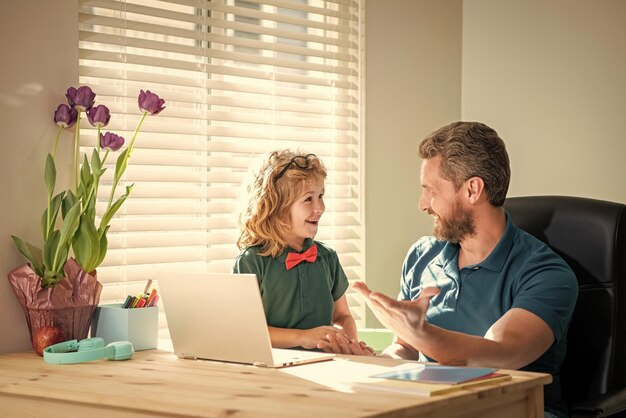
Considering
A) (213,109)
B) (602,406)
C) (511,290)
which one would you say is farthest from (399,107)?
(602,406)

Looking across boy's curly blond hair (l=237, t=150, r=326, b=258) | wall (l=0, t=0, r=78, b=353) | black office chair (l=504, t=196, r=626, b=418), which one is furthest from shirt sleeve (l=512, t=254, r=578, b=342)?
wall (l=0, t=0, r=78, b=353)

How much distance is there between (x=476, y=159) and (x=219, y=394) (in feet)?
3.71

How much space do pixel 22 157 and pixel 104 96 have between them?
423 mm

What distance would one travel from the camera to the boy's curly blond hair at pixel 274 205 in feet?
9.09

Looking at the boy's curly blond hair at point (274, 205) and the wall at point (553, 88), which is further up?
the wall at point (553, 88)

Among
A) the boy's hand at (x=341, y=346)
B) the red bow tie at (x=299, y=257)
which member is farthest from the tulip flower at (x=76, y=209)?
the boy's hand at (x=341, y=346)

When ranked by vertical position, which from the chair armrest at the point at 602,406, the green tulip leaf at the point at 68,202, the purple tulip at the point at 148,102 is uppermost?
the purple tulip at the point at 148,102

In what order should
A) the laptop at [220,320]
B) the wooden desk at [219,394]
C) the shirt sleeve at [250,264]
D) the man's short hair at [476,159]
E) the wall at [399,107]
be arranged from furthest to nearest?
the wall at [399,107], the shirt sleeve at [250,264], the man's short hair at [476,159], the laptop at [220,320], the wooden desk at [219,394]

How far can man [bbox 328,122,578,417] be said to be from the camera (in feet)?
7.71

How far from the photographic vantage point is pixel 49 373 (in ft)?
6.95

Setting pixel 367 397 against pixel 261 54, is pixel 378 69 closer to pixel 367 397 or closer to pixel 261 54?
pixel 261 54

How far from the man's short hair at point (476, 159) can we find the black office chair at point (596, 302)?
22 centimetres

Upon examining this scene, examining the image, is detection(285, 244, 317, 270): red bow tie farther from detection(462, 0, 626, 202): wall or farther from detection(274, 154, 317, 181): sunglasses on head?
detection(462, 0, 626, 202): wall

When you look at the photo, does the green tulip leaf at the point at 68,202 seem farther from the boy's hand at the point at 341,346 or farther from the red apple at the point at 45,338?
the boy's hand at the point at 341,346
